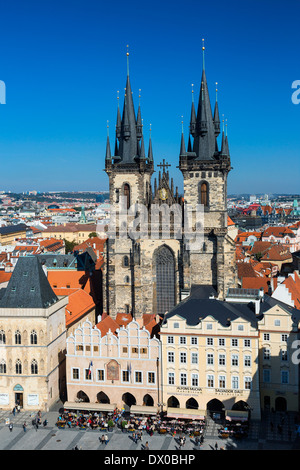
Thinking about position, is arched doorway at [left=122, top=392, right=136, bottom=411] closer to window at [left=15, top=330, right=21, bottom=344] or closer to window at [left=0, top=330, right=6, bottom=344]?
window at [left=15, top=330, right=21, bottom=344]

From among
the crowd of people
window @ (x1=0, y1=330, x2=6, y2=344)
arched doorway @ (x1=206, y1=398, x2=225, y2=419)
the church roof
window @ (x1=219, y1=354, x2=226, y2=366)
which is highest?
the church roof

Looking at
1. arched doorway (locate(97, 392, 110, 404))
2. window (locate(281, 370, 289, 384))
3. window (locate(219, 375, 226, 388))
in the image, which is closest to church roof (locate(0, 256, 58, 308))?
arched doorway (locate(97, 392, 110, 404))

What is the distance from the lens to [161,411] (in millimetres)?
52938

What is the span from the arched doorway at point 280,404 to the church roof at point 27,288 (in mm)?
27249

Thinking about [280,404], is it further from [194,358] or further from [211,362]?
[194,358]

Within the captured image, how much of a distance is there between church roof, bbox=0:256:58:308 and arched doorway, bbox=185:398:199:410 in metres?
19.0

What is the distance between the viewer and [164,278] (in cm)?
6844

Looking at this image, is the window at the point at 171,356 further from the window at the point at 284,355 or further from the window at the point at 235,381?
the window at the point at 284,355

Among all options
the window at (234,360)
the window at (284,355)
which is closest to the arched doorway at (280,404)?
the window at (284,355)

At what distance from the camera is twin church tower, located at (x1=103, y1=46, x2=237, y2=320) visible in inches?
2601

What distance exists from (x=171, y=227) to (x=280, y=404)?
2679 centimetres

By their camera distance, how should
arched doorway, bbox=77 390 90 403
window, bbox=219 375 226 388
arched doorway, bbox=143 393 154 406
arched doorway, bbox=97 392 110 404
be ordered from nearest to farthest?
window, bbox=219 375 226 388, arched doorway, bbox=143 393 154 406, arched doorway, bbox=97 392 110 404, arched doorway, bbox=77 390 90 403

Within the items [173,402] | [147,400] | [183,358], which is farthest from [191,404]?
[183,358]
